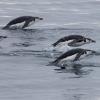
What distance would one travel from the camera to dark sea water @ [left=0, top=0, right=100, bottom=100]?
56.9 ft

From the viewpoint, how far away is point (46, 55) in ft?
73.7

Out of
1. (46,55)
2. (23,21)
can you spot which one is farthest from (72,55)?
(23,21)

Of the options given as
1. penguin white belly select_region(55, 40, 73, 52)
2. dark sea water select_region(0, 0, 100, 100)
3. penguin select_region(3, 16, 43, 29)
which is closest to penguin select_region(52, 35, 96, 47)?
penguin white belly select_region(55, 40, 73, 52)

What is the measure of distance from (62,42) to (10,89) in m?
6.32

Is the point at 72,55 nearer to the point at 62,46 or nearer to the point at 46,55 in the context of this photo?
the point at 46,55

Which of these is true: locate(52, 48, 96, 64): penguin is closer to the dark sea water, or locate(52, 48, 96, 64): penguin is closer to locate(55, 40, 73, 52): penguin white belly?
the dark sea water

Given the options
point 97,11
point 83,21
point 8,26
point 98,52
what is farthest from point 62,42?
point 97,11

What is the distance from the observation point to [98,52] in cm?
2314

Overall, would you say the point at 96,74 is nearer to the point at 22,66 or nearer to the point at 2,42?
the point at 22,66

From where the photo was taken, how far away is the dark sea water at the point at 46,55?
56.9ft

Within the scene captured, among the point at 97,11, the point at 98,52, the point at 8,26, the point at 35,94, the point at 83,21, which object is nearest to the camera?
the point at 35,94

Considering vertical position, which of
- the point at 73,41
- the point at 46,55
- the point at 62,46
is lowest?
the point at 46,55

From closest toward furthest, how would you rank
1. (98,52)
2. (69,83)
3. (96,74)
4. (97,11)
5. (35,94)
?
(35,94)
(69,83)
(96,74)
(98,52)
(97,11)

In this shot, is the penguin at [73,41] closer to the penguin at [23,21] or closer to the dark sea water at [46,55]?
the dark sea water at [46,55]
